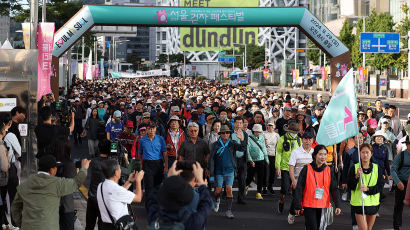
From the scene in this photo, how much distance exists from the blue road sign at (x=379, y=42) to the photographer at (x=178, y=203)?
4722 cm

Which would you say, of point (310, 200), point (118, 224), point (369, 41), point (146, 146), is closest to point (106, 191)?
point (118, 224)

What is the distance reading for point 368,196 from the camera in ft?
29.2

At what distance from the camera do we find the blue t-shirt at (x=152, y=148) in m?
11.4

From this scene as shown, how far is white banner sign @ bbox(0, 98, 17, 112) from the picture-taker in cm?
1355

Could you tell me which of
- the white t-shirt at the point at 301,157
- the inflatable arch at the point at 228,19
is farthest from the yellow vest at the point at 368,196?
the inflatable arch at the point at 228,19

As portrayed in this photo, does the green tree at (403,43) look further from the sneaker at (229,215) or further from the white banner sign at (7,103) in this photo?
the sneaker at (229,215)

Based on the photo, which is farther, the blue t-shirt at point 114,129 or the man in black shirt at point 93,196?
the blue t-shirt at point 114,129

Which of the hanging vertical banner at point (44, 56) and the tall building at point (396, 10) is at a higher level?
the tall building at point (396, 10)

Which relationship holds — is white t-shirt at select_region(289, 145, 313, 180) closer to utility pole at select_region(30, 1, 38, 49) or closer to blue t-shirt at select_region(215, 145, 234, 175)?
blue t-shirt at select_region(215, 145, 234, 175)

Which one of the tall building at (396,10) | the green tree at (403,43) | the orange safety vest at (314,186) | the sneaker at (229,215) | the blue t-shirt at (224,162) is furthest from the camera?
the tall building at (396,10)

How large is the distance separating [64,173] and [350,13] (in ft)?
336

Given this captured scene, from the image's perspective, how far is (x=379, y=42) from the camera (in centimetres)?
5097

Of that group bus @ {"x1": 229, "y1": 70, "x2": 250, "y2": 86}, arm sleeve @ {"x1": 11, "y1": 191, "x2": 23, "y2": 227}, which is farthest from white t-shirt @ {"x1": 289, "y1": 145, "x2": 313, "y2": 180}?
bus @ {"x1": 229, "y1": 70, "x2": 250, "y2": 86}

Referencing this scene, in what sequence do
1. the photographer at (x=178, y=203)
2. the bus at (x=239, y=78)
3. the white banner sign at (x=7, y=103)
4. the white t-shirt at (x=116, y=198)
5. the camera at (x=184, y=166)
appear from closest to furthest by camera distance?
1. the photographer at (x=178, y=203)
2. the camera at (x=184, y=166)
3. the white t-shirt at (x=116, y=198)
4. the white banner sign at (x=7, y=103)
5. the bus at (x=239, y=78)
